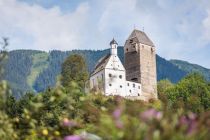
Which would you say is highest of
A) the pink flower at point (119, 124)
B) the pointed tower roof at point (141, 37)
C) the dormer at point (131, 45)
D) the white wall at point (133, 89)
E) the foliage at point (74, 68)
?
the pointed tower roof at point (141, 37)

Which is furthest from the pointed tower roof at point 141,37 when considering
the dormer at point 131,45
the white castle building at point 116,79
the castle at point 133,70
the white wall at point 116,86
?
the white wall at point 116,86

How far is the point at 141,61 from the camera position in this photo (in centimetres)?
9119

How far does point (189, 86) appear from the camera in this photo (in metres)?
89.4

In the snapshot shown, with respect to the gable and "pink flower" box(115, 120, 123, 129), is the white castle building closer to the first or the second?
the gable

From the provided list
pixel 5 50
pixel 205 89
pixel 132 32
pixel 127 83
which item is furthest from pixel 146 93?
pixel 5 50

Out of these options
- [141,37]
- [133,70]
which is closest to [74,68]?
[133,70]

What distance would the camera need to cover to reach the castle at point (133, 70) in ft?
275

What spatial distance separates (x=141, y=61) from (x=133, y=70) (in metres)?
1.98

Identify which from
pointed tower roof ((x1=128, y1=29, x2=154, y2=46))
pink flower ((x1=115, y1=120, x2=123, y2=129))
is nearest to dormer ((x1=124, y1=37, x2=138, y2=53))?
pointed tower roof ((x1=128, y1=29, x2=154, y2=46))

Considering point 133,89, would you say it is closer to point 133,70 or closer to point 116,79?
point 116,79

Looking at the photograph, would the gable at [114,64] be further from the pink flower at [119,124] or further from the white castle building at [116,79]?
the pink flower at [119,124]

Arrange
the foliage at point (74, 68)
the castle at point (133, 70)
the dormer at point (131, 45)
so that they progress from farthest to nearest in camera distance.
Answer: the dormer at point (131, 45) < the foliage at point (74, 68) < the castle at point (133, 70)

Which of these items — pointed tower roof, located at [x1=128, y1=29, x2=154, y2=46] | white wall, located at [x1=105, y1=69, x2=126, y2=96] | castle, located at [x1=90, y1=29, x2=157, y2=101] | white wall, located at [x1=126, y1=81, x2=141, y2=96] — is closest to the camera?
white wall, located at [x1=105, y1=69, x2=126, y2=96]

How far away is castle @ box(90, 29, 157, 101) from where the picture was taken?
275 feet
